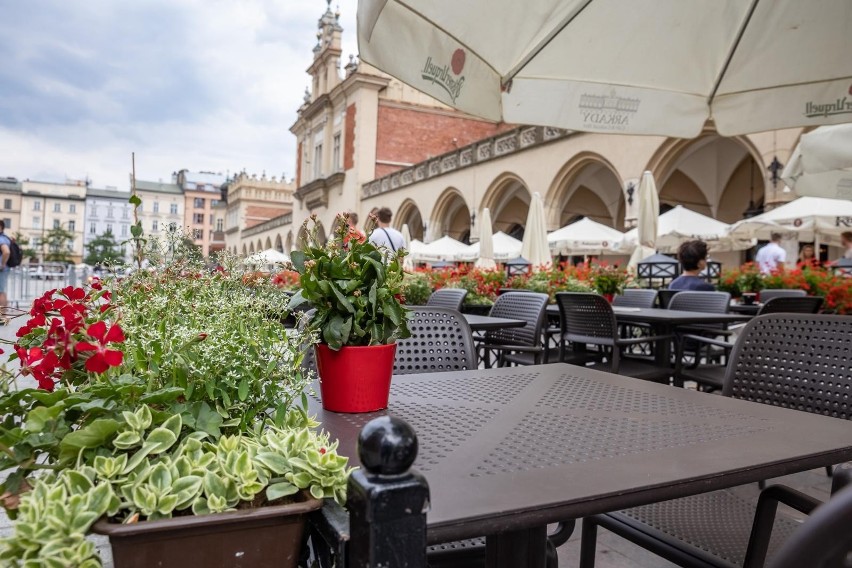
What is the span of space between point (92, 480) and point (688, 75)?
3.38 metres

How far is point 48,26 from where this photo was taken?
3283 millimetres

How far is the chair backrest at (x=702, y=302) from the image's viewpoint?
461 centimetres

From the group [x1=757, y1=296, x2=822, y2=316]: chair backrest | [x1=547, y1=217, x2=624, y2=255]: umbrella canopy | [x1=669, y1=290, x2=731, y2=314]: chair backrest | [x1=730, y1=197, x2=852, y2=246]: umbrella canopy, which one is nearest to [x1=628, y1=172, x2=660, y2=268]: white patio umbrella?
[x1=730, y1=197, x2=852, y2=246]: umbrella canopy

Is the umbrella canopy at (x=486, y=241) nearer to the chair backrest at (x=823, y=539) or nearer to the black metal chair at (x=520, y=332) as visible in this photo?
the black metal chair at (x=520, y=332)

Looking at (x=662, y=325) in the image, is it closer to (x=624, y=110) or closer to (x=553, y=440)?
(x=624, y=110)

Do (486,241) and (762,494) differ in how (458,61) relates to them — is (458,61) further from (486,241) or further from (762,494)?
(486,241)

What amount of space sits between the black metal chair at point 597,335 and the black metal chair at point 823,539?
118 inches

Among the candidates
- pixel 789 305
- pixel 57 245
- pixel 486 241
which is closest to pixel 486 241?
pixel 486 241

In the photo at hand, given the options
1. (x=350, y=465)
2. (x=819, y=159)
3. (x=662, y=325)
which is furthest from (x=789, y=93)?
(x=350, y=465)

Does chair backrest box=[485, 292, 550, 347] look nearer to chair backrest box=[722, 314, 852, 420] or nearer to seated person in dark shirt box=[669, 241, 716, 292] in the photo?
chair backrest box=[722, 314, 852, 420]

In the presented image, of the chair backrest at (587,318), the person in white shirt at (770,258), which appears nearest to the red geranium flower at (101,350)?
the chair backrest at (587,318)

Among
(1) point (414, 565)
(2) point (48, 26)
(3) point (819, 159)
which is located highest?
(2) point (48, 26)

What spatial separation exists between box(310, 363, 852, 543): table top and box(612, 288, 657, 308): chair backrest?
15.2 ft

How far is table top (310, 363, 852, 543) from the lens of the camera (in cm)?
76
